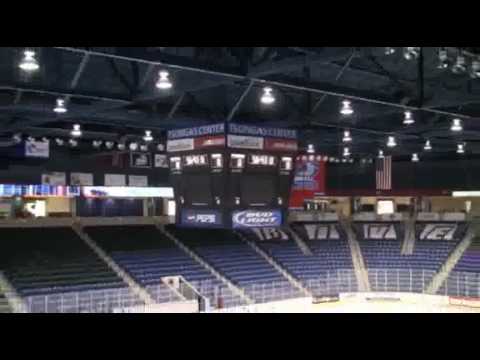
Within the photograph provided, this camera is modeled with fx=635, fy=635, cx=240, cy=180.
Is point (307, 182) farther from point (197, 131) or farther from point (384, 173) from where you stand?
point (197, 131)

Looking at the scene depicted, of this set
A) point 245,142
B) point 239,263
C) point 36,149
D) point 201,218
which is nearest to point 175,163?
point 201,218

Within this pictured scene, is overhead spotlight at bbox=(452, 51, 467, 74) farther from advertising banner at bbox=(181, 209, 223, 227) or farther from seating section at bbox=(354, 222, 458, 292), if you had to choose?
seating section at bbox=(354, 222, 458, 292)

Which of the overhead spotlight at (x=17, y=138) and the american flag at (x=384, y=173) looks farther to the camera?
the american flag at (x=384, y=173)

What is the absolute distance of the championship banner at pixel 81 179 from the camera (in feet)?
101

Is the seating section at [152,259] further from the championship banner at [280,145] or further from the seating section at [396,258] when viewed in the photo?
the seating section at [396,258]

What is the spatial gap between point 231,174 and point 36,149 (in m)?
11.7

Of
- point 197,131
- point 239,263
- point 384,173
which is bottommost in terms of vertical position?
point 239,263

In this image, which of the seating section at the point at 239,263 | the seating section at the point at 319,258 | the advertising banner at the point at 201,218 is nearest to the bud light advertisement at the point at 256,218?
the advertising banner at the point at 201,218

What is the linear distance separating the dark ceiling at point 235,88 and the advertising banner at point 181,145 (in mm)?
900

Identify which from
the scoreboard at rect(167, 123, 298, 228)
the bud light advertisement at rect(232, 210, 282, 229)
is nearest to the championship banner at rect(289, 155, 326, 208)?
the scoreboard at rect(167, 123, 298, 228)

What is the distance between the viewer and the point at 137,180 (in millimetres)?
33094
